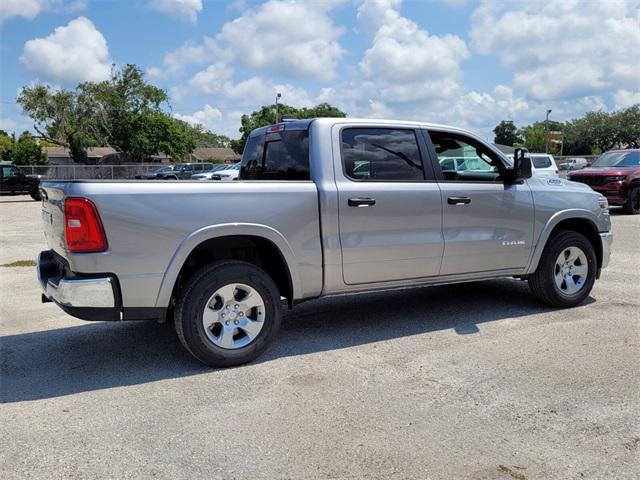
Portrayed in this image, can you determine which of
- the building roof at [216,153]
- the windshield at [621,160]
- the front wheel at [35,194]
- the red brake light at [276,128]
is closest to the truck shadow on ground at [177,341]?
the red brake light at [276,128]

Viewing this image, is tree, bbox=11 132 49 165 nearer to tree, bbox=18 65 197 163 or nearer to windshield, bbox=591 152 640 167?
tree, bbox=18 65 197 163

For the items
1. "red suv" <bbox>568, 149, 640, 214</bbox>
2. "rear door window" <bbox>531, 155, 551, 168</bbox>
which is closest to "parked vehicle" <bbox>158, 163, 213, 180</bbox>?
"rear door window" <bbox>531, 155, 551, 168</bbox>

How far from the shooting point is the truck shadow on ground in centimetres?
428

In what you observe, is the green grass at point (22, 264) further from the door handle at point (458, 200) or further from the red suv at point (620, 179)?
the red suv at point (620, 179)

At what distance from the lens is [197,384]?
4.12 meters

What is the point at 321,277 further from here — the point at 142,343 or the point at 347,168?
the point at 142,343

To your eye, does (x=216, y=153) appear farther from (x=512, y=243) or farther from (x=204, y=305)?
(x=204, y=305)

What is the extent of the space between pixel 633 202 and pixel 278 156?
570 inches

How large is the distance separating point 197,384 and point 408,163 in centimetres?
265

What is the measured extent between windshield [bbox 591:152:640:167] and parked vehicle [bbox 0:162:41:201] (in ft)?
79.0

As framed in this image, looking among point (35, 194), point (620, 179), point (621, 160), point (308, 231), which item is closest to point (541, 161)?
point (621, 160)

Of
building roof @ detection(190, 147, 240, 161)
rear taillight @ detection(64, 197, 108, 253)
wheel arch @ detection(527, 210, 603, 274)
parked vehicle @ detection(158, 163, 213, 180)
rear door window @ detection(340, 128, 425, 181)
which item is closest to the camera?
rear taillight @ detection(64, 197, 108, 253)

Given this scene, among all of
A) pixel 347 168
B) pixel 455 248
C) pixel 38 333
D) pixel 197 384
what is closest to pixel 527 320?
pixel 455 248

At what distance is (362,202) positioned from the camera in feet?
15.7
